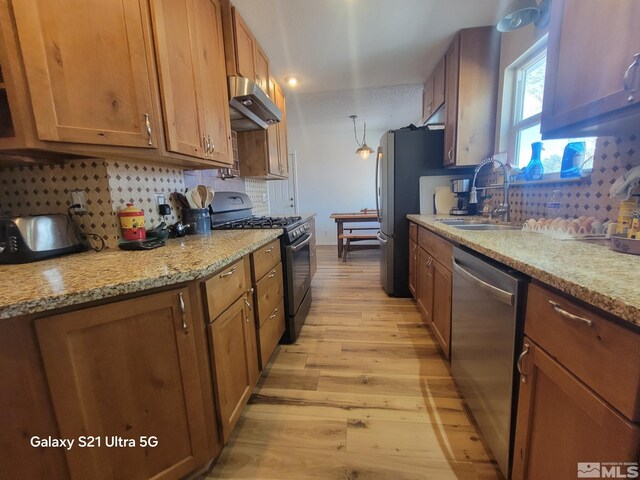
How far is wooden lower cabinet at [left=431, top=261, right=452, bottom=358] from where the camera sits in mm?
1598

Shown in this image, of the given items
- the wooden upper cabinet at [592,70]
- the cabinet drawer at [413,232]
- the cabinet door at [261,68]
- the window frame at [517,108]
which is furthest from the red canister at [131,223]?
the window frame at [517,108]

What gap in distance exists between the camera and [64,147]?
1.03m

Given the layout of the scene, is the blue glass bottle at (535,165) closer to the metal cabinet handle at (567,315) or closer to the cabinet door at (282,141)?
the metal cabinet handle at (567,315)

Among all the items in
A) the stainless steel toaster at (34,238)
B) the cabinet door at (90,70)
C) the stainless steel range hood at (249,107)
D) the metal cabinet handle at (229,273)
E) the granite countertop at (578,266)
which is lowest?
the metal cabinet handle at (229,273)

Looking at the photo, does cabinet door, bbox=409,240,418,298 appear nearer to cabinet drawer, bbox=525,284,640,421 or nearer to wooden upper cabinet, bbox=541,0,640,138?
wooden upper cabinet, bbox=541,0,640,138

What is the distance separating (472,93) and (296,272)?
214 cm

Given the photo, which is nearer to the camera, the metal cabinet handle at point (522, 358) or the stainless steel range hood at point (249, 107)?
the metal cabinet handle at point (522, 358)

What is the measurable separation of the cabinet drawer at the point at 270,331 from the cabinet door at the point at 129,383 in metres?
0.56

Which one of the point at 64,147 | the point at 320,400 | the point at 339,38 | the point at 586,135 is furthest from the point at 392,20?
the point at 320,400

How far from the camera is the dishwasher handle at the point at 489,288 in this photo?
90cm

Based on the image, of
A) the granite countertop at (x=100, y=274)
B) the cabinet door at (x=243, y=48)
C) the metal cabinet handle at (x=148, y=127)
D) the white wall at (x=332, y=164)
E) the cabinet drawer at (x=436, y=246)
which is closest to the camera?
the granite countertop at (x=100, y=274)

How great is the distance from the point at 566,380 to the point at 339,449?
95 centimetres

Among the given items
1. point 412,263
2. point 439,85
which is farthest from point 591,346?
point 439,85

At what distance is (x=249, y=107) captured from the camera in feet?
6.67
